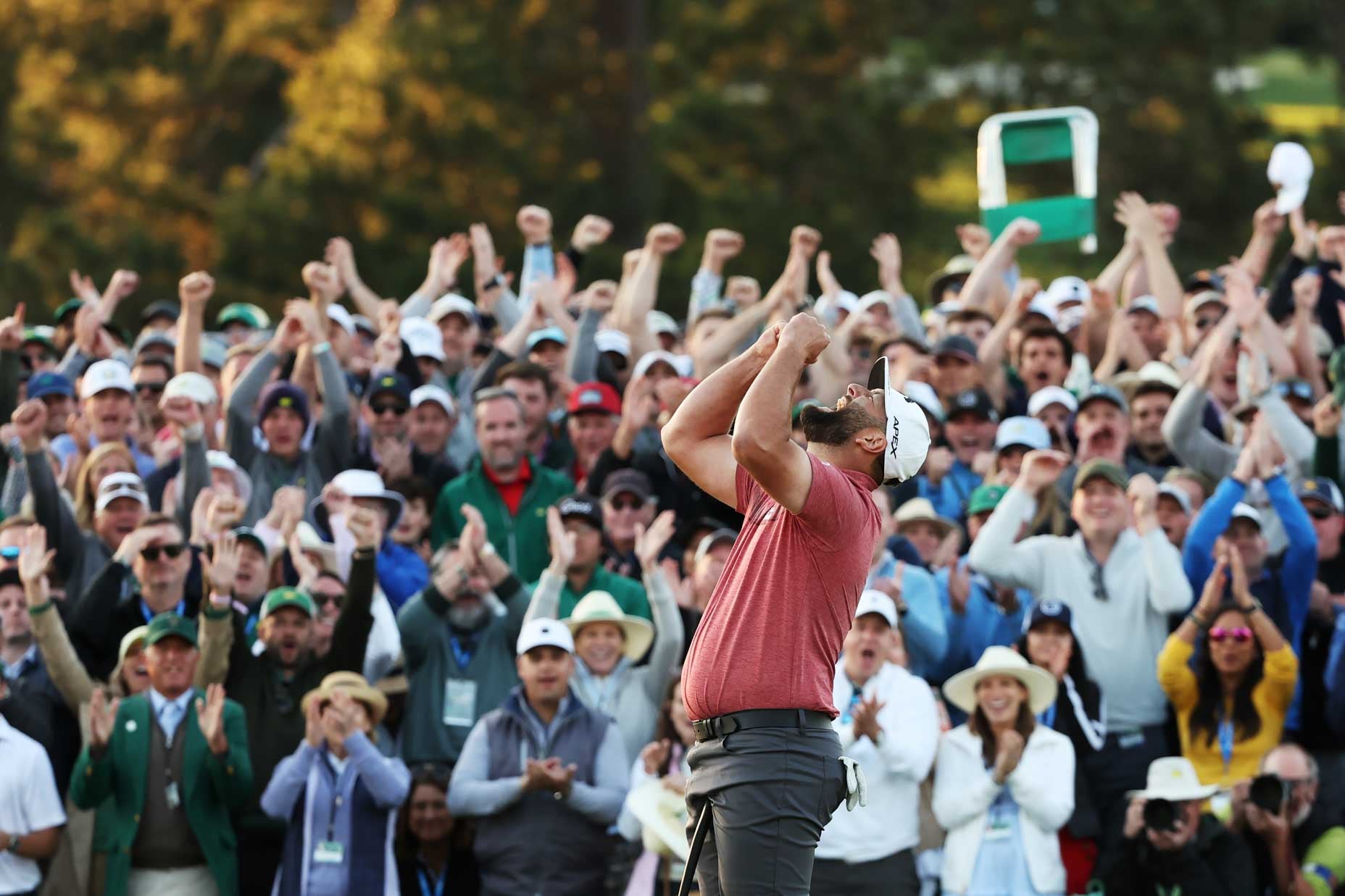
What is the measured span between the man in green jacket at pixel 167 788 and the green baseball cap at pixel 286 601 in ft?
1.64

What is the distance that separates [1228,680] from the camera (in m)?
11.5

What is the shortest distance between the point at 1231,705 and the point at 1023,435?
189 cm

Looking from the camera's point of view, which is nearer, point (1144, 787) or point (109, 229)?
point (1144, 787)

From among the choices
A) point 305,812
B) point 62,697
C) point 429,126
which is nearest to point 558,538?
point 305,812

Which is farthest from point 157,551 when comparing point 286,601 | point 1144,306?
point 1144,306

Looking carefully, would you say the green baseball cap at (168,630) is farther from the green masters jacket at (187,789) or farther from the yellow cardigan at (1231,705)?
the yellow cardigan at (1231,705)

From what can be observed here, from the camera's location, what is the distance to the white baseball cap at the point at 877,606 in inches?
440

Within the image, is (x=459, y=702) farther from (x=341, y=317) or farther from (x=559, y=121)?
(x=559, y=121)

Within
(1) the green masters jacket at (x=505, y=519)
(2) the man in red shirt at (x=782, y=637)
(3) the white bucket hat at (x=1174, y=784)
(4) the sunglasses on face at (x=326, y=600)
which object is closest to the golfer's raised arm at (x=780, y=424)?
A: (2) the man in red shirt at (x=782, y=637)

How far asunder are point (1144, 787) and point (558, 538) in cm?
297

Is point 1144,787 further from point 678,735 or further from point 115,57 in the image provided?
point 115,57

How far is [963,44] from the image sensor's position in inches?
1195

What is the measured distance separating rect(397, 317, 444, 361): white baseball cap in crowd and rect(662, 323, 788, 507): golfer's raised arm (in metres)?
6.69

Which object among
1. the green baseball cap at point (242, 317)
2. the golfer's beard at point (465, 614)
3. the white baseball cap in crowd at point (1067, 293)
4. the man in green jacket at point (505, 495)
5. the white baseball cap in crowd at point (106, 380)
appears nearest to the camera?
the golfer's beard at point (465, 614)
